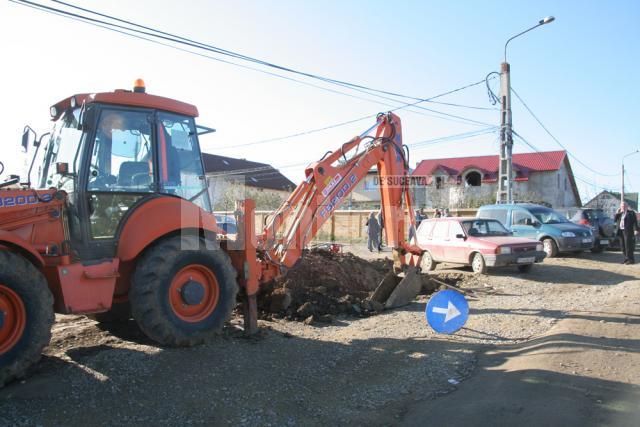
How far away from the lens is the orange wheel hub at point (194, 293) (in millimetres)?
6008

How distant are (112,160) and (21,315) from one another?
194cm

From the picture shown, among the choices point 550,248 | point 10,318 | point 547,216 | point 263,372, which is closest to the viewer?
point 10,318

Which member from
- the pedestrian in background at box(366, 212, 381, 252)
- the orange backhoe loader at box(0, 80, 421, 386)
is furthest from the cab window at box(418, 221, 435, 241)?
the orange backhoe loader at box(0, 80, 421, 386)

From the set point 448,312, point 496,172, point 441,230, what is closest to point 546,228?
point 441,230

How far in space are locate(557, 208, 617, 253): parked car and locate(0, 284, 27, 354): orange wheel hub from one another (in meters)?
17.8

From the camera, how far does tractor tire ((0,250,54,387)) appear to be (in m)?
4.60

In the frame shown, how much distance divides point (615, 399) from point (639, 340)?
2.45 meters

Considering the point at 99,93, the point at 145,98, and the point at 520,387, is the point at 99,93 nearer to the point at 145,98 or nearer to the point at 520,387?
the point at 145,98

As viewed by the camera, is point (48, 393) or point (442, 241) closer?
point (48, 393)

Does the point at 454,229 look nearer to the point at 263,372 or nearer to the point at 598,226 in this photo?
the point at 598,226

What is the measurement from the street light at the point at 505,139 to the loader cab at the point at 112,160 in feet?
50.7

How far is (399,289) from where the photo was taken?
30.2 ft

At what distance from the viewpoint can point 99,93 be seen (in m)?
5.73

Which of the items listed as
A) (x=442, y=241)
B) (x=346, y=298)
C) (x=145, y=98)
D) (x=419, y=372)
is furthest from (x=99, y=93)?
(x=442, y=241)
